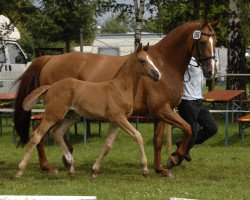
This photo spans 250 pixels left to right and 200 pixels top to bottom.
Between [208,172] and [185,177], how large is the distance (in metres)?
0.65

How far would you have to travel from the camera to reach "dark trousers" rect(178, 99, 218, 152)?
10031 millimetres

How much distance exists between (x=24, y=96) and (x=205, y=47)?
2849 millimetres

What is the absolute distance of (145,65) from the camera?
30.2 feet

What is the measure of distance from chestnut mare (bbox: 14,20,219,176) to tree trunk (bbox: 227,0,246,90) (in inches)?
347

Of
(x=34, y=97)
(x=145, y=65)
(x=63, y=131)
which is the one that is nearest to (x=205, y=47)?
(x=145, y=65)

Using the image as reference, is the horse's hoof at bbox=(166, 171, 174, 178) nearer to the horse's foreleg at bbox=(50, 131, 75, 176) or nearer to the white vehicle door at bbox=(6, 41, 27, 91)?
the horse's foreleg at bbox=(50, 131, 75, 176)

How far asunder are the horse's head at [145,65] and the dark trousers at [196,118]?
3.57ft

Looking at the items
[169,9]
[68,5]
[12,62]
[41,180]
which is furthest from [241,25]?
[41,180]

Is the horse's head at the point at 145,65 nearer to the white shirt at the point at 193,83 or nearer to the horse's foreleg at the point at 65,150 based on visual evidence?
the white shirt at the point at 193,83

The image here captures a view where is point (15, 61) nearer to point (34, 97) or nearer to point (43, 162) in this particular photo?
point (43, 162)

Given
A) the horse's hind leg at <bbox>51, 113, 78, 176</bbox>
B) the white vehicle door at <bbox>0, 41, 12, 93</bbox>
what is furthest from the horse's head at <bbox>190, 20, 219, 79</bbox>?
the white vehicle door at <bbox>0, 41, 12, 93</bbox>

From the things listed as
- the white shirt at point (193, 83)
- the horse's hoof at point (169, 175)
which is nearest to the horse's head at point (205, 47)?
the white shirt at point (193, 83)

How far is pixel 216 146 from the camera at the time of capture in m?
14.1

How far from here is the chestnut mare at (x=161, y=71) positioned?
9.62m
